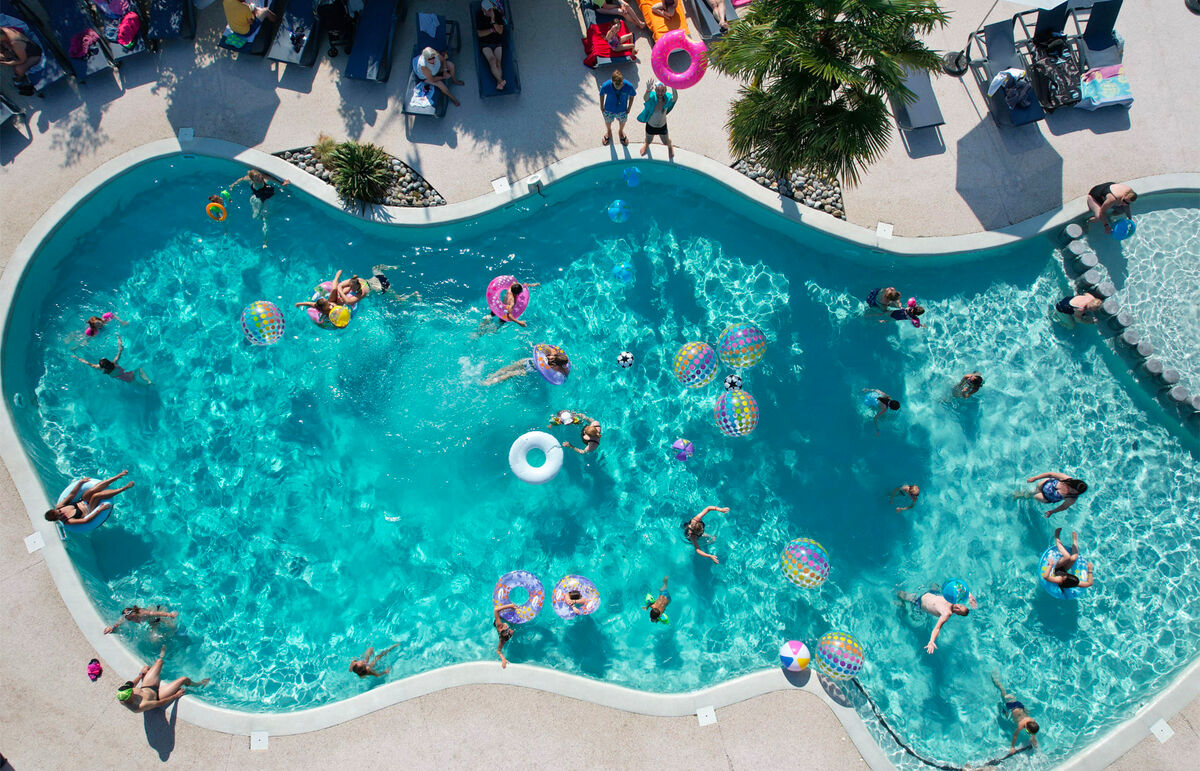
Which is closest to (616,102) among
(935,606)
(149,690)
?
→ (935,606)

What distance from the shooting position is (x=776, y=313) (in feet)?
40.4

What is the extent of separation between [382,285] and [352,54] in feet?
15.3

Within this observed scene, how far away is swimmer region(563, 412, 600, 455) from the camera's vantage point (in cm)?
1130

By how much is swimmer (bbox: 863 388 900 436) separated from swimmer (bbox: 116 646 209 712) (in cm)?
1338

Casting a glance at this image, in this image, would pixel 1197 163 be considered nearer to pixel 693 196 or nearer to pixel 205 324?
pixel 693 196

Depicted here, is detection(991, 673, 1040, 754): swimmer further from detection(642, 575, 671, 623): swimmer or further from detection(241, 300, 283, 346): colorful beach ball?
detection(241, 300, 283, 346): colorful beach ball

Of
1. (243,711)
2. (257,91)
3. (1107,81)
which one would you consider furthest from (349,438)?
(1107,81)

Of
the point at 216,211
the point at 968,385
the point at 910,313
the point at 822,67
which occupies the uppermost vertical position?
the point at 216,211

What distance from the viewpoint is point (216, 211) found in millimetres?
12070

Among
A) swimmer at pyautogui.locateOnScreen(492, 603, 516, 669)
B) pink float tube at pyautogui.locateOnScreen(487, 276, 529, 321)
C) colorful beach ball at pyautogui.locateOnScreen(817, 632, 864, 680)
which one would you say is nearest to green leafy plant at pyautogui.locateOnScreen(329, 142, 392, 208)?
pink float tube at pyautogui.locateOnScreen(487, 276, 529, 321)

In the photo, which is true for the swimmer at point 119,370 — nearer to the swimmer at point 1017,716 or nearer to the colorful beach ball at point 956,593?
the colorful beach ball at point 956,593

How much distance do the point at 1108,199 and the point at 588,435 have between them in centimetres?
1074

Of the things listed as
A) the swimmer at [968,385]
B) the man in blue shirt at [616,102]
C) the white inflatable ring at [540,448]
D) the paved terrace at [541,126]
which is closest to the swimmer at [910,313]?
the swimmer at [968,385]

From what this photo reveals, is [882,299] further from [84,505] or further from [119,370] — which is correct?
[84,505]
